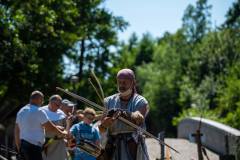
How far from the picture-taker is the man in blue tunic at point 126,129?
799cm

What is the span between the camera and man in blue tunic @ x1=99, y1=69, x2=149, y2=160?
26.2 feet

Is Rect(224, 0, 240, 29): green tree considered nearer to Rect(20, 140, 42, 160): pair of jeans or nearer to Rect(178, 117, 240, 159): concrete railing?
Rect(178, 117, 240, 159): concrete railing

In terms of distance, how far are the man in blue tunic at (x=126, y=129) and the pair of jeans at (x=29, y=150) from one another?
3678mm

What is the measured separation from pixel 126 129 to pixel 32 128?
3.91 m

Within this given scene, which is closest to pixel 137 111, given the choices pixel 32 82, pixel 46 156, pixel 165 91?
pixel 46 156

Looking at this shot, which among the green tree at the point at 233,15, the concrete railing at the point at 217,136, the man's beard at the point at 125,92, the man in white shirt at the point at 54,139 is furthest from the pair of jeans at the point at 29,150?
the green tree at the point at 233,15

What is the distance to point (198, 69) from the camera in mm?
58219

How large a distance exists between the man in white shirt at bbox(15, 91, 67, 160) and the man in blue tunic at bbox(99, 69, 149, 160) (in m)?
3.60

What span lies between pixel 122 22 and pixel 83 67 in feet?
12.0

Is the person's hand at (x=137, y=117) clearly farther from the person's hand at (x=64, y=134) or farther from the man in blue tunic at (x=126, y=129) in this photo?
the person's hand at (x=64, y=134)

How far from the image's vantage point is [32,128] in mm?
11562

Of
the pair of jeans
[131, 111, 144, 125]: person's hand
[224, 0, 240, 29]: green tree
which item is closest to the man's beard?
[131, 111, 144, 125]: person's hand

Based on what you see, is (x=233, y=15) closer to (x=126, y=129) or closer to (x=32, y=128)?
(x=32, y=128)

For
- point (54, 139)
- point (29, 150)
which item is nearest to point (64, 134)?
point (54, 139)
